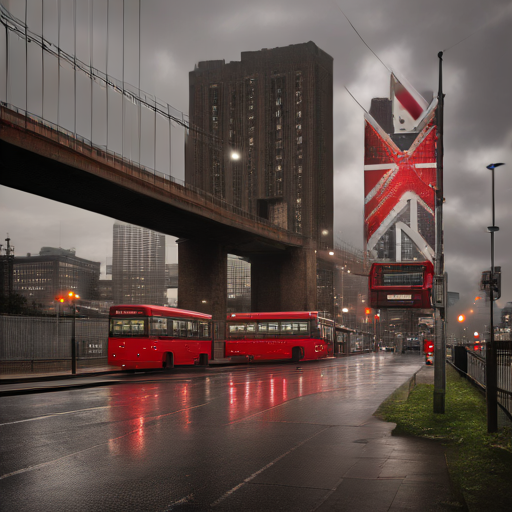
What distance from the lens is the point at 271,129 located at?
558 ft

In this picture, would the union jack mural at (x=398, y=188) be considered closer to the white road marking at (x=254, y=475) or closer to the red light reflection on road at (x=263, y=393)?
the red light reflection on road at (x=263, y=393)

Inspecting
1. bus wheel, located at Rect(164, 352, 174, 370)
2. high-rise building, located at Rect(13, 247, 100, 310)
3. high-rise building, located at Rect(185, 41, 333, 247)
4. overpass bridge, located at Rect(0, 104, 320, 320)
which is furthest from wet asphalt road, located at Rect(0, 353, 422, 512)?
high-rise building, located at Rect(13, 247, 100, 310)

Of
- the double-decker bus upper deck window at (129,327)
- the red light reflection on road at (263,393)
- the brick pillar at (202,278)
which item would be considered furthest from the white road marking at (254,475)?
the brick pillar at (202,278)

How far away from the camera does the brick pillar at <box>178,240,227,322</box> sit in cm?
7775

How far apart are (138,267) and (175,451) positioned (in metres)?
155

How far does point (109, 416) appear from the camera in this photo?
13.9m

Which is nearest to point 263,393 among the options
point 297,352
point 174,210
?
point 297,352

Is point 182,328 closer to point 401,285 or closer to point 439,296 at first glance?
point 401,285

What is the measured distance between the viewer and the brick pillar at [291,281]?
89.1m

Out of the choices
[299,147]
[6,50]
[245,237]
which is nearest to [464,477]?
[6,50]

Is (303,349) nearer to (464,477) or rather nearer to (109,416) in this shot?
(109,416)

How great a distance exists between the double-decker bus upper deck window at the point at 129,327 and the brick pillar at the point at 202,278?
45.3 meters

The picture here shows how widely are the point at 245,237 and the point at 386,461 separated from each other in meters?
69.5

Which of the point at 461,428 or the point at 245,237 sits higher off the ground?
the point at 245,237
